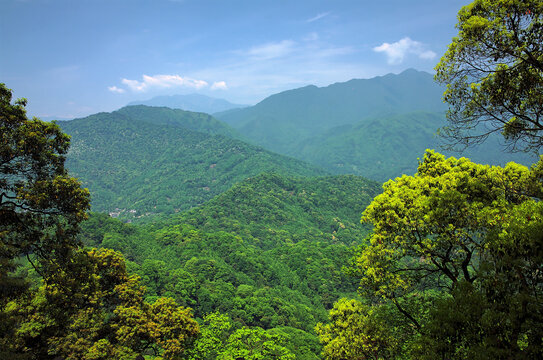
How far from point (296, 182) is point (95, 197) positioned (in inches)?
4833

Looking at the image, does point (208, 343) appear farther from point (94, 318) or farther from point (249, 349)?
point (94, 318)

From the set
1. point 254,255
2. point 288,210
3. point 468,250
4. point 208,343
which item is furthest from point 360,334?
point 288,210

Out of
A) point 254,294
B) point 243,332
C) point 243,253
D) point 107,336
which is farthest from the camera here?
point 243,253

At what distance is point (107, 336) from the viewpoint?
14.7 metres

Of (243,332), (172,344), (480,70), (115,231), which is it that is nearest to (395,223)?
(480,70)

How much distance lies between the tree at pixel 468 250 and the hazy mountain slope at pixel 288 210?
84.1m

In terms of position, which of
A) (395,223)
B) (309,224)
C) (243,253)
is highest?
(395,223)

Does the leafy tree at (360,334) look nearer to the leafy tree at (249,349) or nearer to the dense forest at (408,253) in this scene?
the dense forest at (408,253)

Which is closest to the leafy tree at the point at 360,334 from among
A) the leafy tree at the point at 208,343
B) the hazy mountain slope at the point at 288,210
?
the leafy tree at the point at 208,343

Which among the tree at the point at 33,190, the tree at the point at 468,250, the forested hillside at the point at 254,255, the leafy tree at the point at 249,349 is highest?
the tree at the point at 33,190

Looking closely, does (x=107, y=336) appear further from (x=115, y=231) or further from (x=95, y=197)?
(x=95, y=197)

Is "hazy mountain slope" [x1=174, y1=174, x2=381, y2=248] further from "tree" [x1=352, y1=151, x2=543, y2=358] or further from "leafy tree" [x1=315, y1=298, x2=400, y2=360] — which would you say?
"tree" [x1=352, y1=151, x2=543, y2=358]

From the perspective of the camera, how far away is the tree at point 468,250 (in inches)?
217

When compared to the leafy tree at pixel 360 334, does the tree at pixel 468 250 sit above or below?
above
